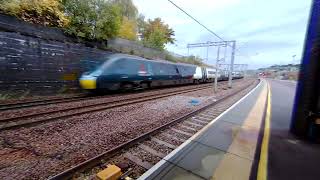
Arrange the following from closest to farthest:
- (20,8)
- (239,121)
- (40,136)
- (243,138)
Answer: (40,136) < (243,138) < (239,121) < (20,8)

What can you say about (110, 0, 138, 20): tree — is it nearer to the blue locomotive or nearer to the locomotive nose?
the blue locomotive

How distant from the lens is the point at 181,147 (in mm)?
4719

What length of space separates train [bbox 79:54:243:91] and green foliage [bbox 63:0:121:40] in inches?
99.0

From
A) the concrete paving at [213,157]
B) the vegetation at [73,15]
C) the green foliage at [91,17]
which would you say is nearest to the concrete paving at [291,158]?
the concrete paving at [213,157]

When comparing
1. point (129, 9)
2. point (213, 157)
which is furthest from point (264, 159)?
point (129, 9)

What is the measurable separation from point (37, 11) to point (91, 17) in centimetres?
402

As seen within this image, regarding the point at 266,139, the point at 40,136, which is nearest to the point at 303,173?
the point at 266,139

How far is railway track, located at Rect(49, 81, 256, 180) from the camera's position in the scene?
3.57m

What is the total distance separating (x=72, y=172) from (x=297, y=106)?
6.41 metres

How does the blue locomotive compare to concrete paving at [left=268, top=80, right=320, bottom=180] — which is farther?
the blue locomotive

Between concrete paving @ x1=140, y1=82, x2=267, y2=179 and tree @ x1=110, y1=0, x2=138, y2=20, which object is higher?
tree @ x1=110, y1=0, x2=138, y2=20

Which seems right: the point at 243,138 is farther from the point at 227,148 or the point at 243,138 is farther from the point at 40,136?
the point at 40,136

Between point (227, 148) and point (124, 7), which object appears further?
point (124, 7)

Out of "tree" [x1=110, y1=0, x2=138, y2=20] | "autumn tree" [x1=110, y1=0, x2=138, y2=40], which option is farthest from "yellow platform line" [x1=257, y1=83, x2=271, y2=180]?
"tree" [x1=110, y1=0, x2=138, y2=20]
